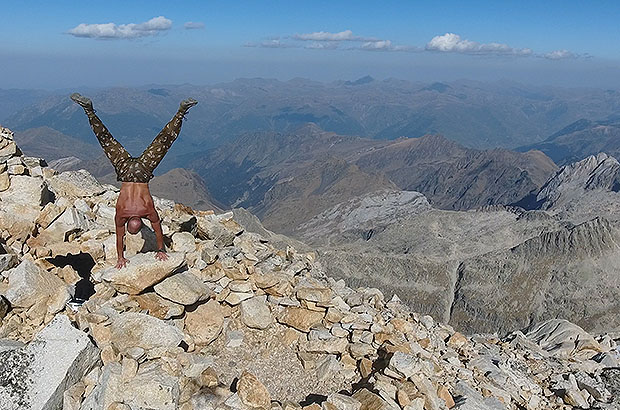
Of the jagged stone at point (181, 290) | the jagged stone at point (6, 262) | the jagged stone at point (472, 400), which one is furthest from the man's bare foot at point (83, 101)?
the jagged stone at point (472, 400)

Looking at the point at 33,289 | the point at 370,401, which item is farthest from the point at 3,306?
the point at 370,401

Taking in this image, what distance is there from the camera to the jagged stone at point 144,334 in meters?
11.1

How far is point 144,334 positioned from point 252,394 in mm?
3141

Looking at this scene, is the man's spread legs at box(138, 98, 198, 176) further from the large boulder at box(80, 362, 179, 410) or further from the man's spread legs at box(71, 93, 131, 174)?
the large boulder at box(80, 362, 179, 410)

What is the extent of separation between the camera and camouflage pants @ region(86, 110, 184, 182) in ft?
40.9

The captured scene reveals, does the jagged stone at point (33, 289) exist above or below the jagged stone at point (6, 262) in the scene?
below

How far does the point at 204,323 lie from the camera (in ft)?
43.0

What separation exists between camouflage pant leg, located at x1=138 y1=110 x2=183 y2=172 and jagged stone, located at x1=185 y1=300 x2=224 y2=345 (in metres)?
4.16

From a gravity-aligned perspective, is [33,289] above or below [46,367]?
above

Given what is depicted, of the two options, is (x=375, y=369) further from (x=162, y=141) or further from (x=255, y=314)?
(x=162, y=141)

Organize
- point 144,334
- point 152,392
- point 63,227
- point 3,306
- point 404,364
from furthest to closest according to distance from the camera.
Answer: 1. point 63,227
2. point 404,364
3. point 144,334
4. point 3,306
5. point 152,392

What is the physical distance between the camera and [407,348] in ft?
44.4

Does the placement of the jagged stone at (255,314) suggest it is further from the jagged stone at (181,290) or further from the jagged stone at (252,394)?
the jagged stone at (252,394)

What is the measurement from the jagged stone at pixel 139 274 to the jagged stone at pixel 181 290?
0.78 ft
